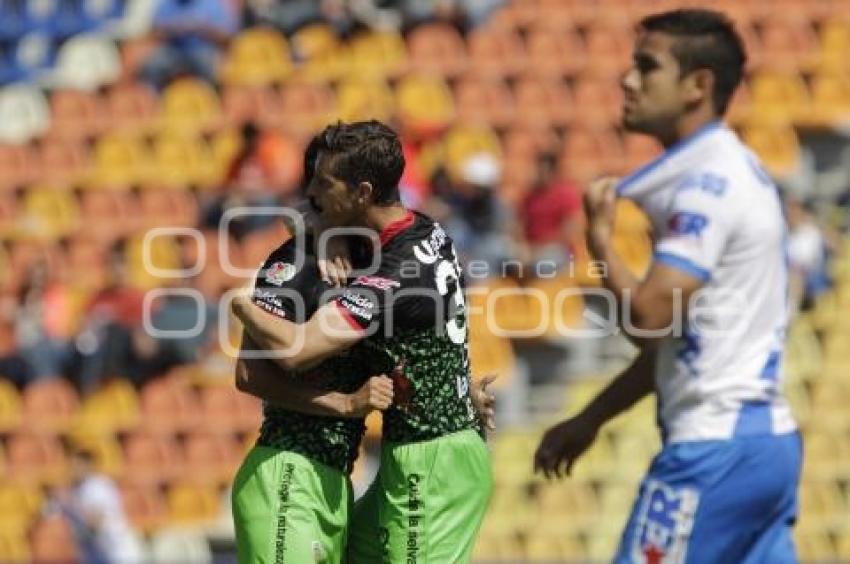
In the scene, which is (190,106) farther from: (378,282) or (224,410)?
(378,282)

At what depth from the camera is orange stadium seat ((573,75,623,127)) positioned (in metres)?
14.6

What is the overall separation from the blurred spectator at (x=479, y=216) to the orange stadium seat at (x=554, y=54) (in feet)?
5.51

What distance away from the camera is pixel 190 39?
49.0 ft

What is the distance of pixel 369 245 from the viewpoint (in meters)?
5.77

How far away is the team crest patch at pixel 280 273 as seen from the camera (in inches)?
227

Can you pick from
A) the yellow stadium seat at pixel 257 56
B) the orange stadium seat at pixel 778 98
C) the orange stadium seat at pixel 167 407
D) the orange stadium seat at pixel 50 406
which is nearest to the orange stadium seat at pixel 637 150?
the orange stadium seat at pixel 778 98

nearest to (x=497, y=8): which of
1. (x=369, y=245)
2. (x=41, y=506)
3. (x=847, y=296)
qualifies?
(x=847, y=296)

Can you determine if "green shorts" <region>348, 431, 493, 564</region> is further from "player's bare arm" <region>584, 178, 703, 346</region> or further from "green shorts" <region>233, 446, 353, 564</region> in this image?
"player's bare arm" <region>584, 178, 703, 346</region>

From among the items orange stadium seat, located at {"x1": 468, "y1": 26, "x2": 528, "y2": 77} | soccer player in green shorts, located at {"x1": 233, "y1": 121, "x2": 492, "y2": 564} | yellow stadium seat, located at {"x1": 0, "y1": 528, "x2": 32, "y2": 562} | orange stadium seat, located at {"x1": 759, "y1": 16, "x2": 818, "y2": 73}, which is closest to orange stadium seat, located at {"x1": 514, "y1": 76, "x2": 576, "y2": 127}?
orange stadium seat, located at {"x1": 468, "y1": 26, "x2": 528, "y2": 77}

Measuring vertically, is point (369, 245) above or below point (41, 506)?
above

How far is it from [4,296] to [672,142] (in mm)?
9842

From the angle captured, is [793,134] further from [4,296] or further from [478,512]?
[478,512]

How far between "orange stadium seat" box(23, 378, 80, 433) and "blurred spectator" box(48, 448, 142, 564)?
2.10 feet

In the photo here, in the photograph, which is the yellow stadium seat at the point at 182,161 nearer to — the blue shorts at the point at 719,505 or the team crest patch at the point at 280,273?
the team crest patch at the point at 280,273
